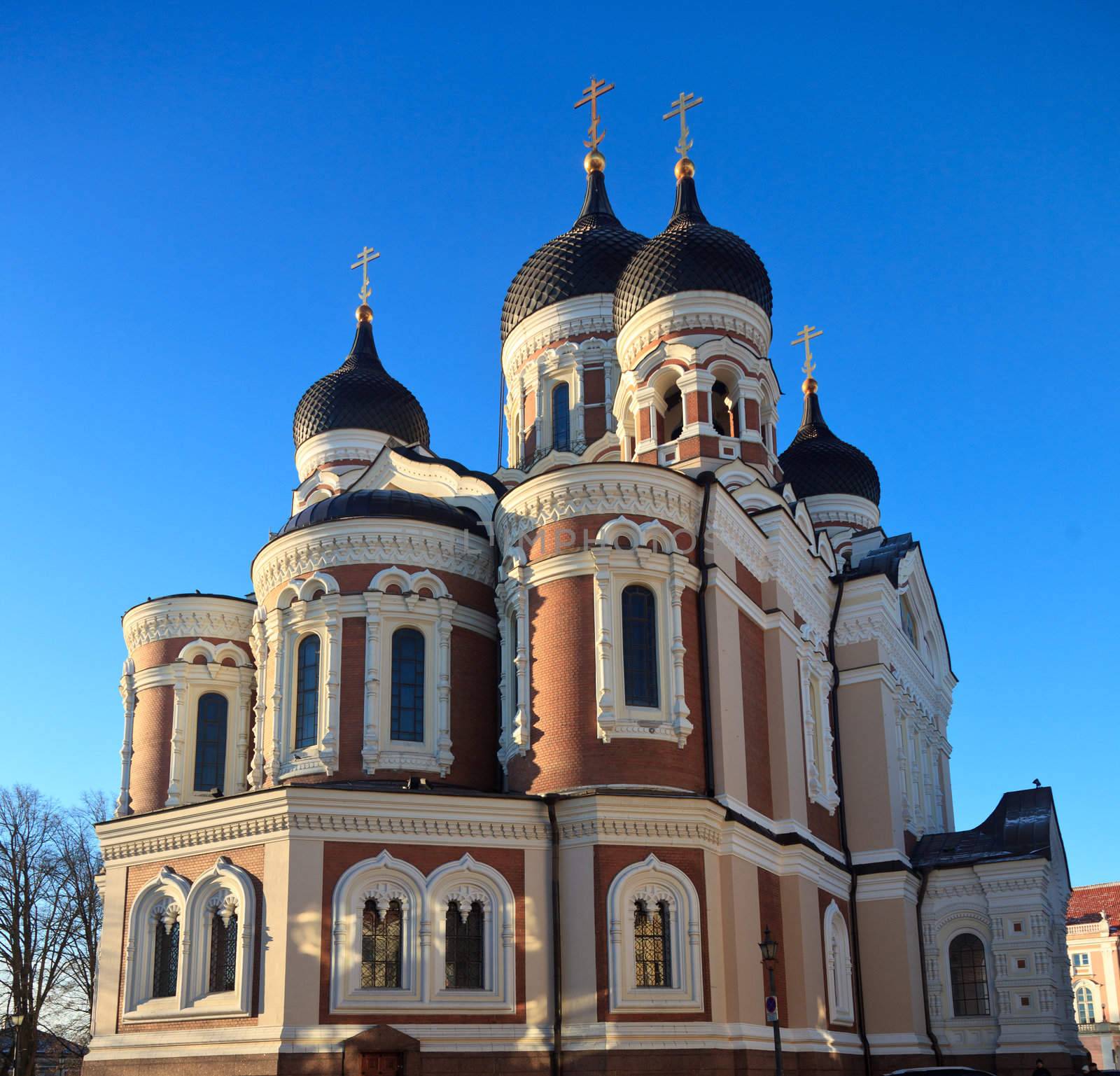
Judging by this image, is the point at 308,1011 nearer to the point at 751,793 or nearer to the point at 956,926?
the point at 751,793

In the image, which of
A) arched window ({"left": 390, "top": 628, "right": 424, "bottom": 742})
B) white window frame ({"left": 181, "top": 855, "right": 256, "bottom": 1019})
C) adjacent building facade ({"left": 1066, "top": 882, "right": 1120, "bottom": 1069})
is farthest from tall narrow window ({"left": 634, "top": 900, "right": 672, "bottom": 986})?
adjacent building facade ({"left": 1066, "top": 882, "right": 1120, "bottom": 1069})

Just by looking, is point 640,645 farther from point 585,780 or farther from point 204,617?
point 204,617

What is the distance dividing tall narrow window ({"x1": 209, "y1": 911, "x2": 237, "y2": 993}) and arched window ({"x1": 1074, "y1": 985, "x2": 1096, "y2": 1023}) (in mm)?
42049

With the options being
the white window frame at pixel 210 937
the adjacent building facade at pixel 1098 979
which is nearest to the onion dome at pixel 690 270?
the white window frame at pixel 210 937

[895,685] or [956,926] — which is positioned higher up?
[895,685]

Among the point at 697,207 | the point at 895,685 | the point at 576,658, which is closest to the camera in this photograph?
the point at 576,658

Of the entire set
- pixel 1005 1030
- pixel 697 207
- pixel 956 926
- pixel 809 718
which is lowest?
pixel 1005 1030

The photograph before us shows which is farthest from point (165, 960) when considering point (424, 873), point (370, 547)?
point (370, 547)

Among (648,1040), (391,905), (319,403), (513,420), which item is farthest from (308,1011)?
(319,403)

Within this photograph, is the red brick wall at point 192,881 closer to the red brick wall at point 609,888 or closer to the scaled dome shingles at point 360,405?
the red brick wall at point 609,888

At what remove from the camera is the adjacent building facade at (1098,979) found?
4903 centimetres

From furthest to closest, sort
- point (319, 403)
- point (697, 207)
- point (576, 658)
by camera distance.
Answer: point (319, 403) < point (697, 207) < point (576, 658)

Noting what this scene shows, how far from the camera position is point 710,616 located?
1903 cm

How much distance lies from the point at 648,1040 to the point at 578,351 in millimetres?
14779
